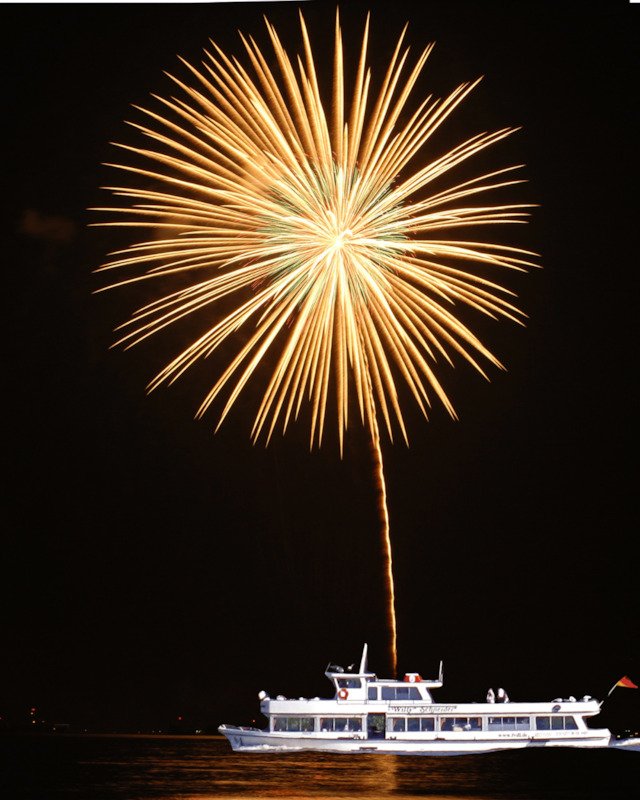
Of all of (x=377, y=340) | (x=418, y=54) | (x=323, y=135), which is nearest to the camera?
(x=323, y=135)

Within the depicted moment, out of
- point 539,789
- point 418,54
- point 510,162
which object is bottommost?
point 539,789

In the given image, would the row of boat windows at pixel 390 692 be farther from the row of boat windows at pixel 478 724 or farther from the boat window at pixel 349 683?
the row of boat windows at pixel 478 724

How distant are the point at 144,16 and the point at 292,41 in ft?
13.0

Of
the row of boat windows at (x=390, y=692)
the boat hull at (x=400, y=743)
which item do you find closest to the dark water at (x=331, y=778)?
the boat hull at (x=400, y=743)

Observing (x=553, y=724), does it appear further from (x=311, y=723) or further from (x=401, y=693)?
(x=311, y=723)

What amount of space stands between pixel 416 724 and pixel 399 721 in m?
0.43

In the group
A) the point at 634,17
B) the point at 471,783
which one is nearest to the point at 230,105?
Result: the point at 634,17

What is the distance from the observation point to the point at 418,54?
23.6m

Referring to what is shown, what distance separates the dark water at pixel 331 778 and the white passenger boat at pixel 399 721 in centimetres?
89

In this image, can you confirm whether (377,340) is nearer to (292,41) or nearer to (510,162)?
(510,162)

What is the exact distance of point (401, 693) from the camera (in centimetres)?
2277

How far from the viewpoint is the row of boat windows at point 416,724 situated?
2255 centimetres

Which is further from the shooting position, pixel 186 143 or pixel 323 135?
pixel 186 143

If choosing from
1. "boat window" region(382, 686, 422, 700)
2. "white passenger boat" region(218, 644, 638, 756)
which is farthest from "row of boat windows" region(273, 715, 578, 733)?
"boat window" region(382, 686, 422, 700)
